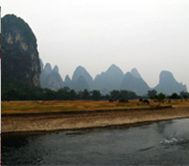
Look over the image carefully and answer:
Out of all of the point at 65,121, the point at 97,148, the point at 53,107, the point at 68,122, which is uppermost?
the point at 53,107

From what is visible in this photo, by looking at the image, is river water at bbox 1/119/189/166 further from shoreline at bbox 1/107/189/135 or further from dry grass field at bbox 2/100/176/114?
dry grass field at bbox 2/100/176/114

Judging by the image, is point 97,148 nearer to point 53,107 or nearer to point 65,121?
point 65,121

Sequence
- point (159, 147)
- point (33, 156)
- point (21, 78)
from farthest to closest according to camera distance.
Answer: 1. point (21, 78)
2. point (159, 147)
3. point (33, 156)

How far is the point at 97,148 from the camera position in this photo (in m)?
33.2

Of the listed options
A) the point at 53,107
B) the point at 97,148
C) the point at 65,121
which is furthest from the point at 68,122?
the point at 53,107

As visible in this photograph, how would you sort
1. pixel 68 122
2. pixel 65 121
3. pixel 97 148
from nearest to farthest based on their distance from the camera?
pixel 97 148 < pixel 68 122 < pixel 65 121

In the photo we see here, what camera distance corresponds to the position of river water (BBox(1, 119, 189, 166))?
88.9ft

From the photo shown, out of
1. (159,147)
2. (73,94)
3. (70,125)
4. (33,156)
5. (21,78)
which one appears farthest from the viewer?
(21,78)

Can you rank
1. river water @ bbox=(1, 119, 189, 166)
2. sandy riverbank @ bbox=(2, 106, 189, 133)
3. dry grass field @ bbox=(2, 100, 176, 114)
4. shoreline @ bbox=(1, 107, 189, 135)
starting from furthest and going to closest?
dry grass field @ bbox=(2, 100, 176, 114) → sandy riverbank @ bbox=(2, 106, 189, 133) → shoreline @ bbox=(1, 107, 189, 135) → river water @ bbox=(1, 119, 189, 166)

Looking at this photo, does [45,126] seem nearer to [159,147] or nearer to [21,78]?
[159,147]

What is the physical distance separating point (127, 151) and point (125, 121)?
27.2 meters

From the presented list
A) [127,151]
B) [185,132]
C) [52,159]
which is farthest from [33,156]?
[185,132]

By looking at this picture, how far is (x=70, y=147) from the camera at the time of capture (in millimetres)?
33938

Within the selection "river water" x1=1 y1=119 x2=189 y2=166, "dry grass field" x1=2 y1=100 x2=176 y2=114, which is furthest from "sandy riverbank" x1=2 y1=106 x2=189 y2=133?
"dry grass field" x1=2 y1=100 x2=176 y2=114
